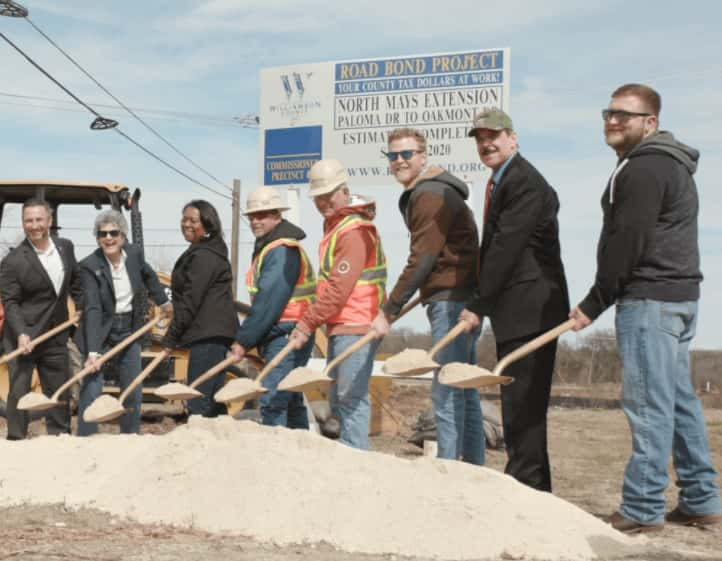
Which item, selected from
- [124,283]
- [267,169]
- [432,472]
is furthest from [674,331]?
[267,169]

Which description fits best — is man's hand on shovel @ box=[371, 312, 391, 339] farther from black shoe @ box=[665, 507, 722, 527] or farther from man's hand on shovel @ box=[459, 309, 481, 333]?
black shoe @ box=[665, 507, 722, 527]

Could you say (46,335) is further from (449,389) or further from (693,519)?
(693,519)

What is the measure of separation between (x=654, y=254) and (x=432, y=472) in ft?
4.69

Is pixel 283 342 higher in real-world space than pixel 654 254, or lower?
lower

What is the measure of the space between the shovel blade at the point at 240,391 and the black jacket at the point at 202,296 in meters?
0.45

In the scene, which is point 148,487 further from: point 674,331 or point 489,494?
point 674,331

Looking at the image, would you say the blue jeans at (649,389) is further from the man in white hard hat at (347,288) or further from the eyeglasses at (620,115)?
the man in white hard hat at (347,288)

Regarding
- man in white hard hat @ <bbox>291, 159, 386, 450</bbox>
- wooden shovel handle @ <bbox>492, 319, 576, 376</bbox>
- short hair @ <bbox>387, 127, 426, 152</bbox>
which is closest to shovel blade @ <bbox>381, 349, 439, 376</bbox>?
man in white hard hat @ <bbox>291, 159, 386, 450</bbox>

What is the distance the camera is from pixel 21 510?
5340 mm

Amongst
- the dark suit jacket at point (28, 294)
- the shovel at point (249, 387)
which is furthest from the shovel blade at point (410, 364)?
the dark suit jacket at point (28, 294)

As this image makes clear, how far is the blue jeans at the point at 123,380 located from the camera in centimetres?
730

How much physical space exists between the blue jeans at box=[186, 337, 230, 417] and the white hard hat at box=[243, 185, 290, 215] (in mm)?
917

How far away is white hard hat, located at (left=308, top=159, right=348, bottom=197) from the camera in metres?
6.01

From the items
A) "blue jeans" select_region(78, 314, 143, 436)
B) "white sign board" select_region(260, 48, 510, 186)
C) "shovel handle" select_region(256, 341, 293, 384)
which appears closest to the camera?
"shovel handle" select_region(256, 341, 293, 384)
